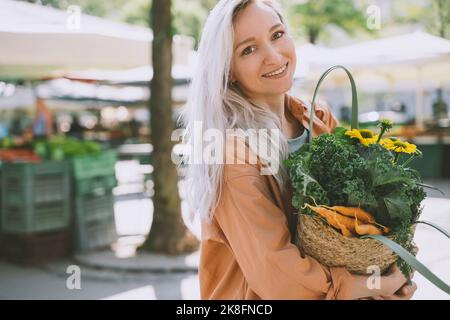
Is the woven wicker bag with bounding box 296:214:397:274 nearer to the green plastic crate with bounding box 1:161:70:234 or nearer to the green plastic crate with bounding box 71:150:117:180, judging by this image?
the green plastic crate with bounding box 1:161:70:234

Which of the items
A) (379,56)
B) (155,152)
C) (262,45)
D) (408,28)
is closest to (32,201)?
(155,152)

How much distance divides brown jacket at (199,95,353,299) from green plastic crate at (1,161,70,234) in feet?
15.6

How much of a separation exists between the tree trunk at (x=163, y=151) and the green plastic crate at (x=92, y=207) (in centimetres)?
66

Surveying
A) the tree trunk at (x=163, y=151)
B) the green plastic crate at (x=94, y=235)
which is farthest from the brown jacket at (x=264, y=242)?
the green plastic crate at (x=94, y=235)

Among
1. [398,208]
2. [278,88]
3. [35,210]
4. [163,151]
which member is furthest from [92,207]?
[398,208]

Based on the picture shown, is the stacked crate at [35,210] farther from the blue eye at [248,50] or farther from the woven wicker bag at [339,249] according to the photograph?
the woven wicker bag at [339,249]

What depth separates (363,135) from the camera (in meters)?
1.59

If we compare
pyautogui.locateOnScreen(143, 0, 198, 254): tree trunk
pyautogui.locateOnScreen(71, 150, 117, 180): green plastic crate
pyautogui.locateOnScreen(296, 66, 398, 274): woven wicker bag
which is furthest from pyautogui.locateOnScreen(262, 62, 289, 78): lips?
pyautogui.locateOnScreen(71, 150, 117, 180): green plastic crate

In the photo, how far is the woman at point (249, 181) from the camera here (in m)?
1.45

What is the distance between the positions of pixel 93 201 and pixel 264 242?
17.3ft

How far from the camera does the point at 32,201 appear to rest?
5.96 metres

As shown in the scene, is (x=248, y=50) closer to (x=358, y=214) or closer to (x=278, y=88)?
A: (x=278, y=88)

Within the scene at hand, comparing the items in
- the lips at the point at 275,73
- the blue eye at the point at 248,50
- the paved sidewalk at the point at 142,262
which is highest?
the blue eye at the point at 248,50
